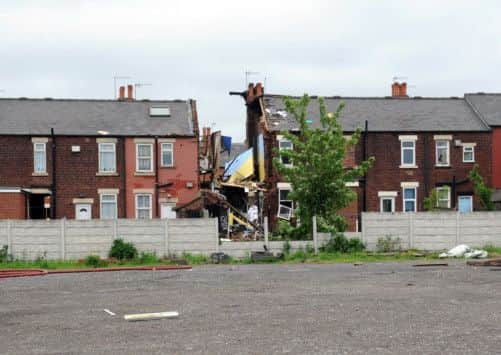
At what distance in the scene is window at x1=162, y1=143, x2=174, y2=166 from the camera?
136 ft

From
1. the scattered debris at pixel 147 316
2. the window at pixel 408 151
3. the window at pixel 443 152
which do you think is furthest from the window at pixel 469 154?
the scattered debris at pixel 147 316

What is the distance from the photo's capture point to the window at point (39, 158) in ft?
133

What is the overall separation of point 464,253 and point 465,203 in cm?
1515

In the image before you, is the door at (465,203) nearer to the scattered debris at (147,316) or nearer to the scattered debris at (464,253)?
the scattered debris at (464,253)

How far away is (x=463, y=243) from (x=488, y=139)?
48.7 feet

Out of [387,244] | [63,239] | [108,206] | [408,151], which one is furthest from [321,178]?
[108,206]

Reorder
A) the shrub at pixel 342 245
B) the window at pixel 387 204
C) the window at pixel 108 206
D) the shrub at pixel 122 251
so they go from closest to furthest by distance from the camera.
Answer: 1. the shrub at pixel 122 251
2. the shrub at pixel 342 245
3. the window at pixel 108 206
4. the window at pixel 387 204

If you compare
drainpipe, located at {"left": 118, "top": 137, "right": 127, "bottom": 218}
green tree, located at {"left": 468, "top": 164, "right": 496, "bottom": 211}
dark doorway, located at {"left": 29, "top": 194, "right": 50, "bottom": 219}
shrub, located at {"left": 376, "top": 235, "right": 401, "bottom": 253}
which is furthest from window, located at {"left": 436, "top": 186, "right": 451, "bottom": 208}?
dark doorway, located at {"left": 29, "top": 194, "right": 50, "bottom": 219}

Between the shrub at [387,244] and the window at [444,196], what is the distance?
1310 centimetres

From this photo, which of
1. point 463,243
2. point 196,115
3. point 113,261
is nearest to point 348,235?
point 463,243

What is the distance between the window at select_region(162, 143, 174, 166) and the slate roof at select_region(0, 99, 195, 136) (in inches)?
24.6

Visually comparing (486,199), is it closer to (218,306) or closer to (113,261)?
(113,261)

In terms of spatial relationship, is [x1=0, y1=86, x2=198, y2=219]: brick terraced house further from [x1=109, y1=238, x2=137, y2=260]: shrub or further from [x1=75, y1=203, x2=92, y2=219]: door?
[x1=109, y1=238, x2=137, y2=260]: shrub

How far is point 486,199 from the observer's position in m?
40.9
